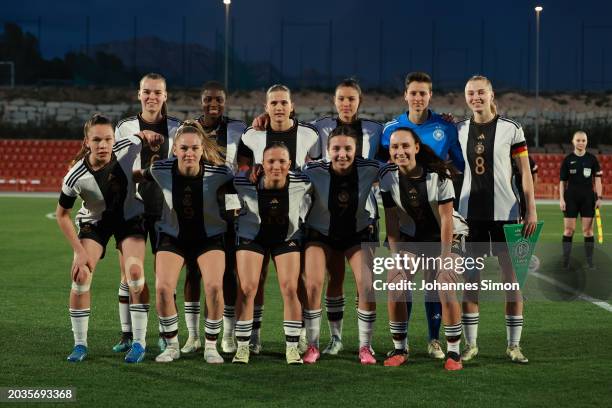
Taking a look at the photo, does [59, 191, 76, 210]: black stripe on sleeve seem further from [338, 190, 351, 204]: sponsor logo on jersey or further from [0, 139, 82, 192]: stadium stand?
[0, 139, 82, 192]: stadium stand

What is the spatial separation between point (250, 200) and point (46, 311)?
345 cm

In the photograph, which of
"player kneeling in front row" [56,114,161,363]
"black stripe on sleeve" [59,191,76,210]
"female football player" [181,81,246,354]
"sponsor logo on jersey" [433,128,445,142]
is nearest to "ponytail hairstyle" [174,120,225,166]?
"female football player" [181,81,246,354]

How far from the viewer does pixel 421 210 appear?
669 cm

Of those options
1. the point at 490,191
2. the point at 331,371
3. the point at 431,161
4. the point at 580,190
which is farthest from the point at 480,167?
the point at 580,190

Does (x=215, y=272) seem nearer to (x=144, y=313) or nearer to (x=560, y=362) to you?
(x=144, y=313)

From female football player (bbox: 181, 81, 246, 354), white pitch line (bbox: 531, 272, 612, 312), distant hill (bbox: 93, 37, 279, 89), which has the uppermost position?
distant hill (bbox: 93, 37, 279, 89)

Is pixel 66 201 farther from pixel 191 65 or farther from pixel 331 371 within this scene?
pixel 191 65

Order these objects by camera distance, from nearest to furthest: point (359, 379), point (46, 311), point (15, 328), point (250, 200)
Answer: point (359, 379), point (250, 200), point (15, 328), point (46, 311)

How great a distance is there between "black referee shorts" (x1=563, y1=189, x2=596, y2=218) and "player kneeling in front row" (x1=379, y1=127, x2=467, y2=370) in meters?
7.59

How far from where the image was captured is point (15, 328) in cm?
827

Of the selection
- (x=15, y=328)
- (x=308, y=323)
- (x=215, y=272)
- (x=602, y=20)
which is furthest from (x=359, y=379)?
(x=602, y=20)

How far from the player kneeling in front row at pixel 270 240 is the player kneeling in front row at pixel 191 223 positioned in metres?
0.15

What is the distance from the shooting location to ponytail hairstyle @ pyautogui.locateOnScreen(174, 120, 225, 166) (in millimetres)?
6652

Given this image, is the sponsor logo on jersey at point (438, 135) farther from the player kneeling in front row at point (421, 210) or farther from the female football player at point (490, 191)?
the player kneeling in front row at point (421, 210)
